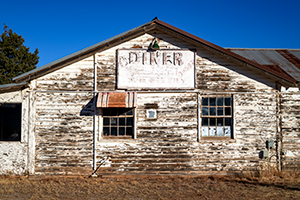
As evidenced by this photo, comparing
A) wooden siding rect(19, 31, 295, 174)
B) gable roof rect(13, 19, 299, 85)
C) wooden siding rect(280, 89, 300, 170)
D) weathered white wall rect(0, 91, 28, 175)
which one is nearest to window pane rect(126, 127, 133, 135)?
wooden siding rect(19, 31, 295, 174)

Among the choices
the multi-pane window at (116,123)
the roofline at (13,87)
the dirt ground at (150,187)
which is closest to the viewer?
the dirt ground at (150,187)

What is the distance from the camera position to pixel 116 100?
8.47 meters

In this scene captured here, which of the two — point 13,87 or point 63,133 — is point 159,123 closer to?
point 63,133

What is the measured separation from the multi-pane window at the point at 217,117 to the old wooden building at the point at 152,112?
0.03 metres

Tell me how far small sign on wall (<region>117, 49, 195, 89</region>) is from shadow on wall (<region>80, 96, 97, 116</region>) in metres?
1.04

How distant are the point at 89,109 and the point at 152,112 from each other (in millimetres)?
2101

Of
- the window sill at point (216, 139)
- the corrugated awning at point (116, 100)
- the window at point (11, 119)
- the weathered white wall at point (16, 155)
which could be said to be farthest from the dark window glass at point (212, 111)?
the window at point (11, 119)

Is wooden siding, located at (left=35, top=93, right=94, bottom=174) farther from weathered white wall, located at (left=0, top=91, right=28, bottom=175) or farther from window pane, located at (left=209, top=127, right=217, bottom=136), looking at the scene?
window pane, located at (left=209, top=127, right=217, bottom=136)

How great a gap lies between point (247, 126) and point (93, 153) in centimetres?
527

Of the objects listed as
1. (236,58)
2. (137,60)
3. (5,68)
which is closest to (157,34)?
(137,60)

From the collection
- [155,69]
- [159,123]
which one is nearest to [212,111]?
[159,123]

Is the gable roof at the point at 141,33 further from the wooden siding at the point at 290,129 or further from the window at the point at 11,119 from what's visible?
the window at the point at 11,119

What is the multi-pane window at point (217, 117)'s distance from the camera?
9070mm

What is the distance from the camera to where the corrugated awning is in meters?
8.39
